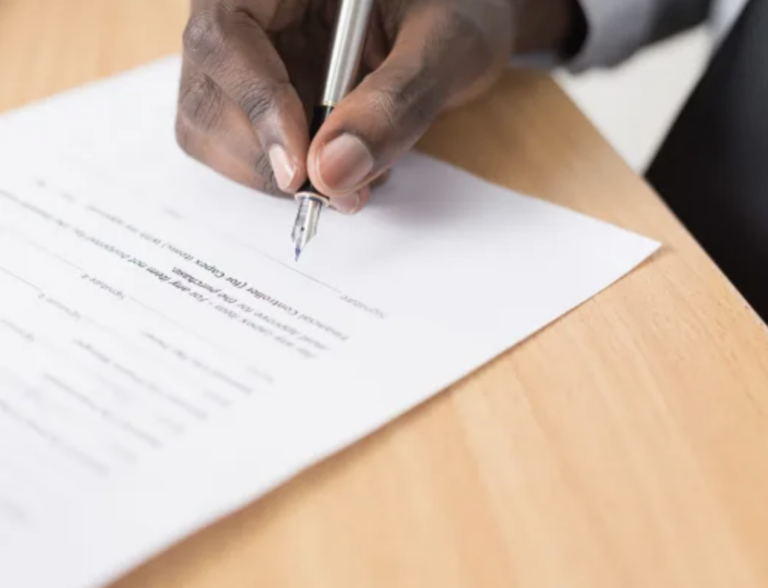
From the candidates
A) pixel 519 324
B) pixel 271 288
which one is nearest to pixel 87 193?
pixel 271 288

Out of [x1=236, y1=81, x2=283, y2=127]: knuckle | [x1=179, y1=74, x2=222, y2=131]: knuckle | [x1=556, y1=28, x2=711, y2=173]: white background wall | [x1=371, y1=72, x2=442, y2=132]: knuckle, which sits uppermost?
[x1=556, y1=28, x2=711, y2=173]: white background wall

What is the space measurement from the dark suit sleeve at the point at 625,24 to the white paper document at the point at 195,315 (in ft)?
0.69

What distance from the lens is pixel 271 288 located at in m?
0.39

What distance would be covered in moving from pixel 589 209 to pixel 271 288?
0.61 feet

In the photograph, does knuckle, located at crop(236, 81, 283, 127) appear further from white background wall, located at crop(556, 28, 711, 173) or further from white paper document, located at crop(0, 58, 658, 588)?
white background wall, located at crop(556, 28, 711, 173)

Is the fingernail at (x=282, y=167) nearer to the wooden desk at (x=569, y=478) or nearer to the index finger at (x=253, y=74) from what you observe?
the index finger at (x=253, y=74)

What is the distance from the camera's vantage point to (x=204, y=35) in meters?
0.47

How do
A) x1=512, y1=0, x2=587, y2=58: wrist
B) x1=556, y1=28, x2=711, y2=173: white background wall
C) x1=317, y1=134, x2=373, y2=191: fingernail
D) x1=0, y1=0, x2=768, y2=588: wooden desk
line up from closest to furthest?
x1=0, y1=0, x2=768, y2=588: wooden desk, x1=317, y1=134, x2=373, y2=191: fingernail, x1=512, y1=0, x2=587, y2=58: wrist, x1=556, y1=28, x2=711, y2=173: white background wall

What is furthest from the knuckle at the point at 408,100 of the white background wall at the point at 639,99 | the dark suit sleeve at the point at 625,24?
the white background wall at the point at 639,99

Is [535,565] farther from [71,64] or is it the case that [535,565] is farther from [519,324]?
[71,64]

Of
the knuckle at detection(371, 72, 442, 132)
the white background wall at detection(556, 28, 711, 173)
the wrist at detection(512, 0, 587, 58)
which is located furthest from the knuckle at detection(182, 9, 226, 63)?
the white background wall at detection(556, 28, 711, 173)

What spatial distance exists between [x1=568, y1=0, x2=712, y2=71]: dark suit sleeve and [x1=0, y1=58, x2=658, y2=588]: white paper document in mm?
211

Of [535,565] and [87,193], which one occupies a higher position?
[87,193]

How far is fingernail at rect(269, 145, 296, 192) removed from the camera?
0.41 metres
